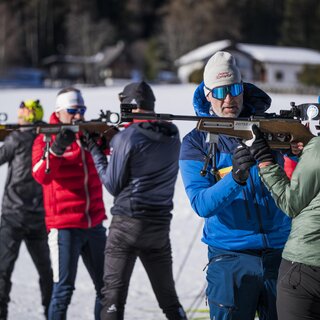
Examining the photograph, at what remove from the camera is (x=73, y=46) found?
63250 mm

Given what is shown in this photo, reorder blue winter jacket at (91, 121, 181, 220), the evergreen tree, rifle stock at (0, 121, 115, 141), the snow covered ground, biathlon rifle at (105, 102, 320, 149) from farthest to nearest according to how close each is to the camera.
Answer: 1. the evergreen tree
2. the snow covered ground
3. rifle stock at (0, 121, 115, 141)
4. blue winter jacket at (91, 121, 181, 220)
5. biathlon rifle at (105, 102, 320, 149)

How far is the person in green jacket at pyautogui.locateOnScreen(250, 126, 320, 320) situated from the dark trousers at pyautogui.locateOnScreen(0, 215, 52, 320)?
8.59ft

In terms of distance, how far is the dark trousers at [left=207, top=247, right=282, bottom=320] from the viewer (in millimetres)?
2918

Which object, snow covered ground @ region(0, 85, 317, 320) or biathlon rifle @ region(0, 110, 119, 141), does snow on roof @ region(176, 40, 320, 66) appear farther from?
biathlon rifle @ region(0, 110, 119, 141)

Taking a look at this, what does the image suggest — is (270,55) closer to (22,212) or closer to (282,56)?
(282,56)

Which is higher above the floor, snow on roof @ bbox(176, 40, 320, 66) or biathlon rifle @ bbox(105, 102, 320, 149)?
snow on roof @ bbox(176, 40, 320, 66)

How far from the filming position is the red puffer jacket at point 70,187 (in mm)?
4211

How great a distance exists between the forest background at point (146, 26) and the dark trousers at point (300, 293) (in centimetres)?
5279

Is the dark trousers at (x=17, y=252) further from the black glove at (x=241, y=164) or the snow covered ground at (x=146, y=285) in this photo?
the black glove at (x=241, y=164)

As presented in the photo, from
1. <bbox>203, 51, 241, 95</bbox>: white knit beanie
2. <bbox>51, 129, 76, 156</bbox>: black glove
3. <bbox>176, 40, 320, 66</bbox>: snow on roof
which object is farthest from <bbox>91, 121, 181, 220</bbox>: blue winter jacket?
<bbox>176, 40, 320, 66</bbox>: snow on roof

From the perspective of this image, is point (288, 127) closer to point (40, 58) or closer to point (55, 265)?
point (55, 265)

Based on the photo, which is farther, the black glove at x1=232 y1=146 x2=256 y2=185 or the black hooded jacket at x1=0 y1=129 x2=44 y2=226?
the black hooded jacket at x1=0 y1=129 x2=44 y2=226

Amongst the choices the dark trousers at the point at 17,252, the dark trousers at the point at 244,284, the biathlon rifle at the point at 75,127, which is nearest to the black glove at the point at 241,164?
the dark trousers at the point at 244,284

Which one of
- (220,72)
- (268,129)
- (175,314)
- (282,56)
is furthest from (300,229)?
(282,56)
